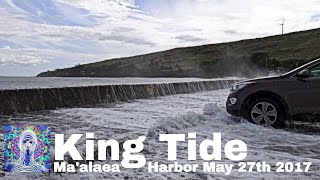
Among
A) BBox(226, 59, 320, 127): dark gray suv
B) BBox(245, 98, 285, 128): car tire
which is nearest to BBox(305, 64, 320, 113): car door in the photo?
BBox(226, 59, 320, 127): dark gray suv

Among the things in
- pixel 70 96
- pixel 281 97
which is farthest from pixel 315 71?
pixel 70 96

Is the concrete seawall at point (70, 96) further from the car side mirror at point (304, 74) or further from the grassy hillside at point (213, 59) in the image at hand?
the grassy hillside at point (213, 59)

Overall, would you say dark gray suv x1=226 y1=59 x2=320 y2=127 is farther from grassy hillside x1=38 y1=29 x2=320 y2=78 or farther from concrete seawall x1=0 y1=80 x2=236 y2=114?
grassy hillside x1=38 y1=29 x2=320 y2=78

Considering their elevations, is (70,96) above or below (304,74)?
below

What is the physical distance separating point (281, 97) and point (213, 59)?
107381mm

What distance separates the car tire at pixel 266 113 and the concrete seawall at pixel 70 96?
20.3 ft

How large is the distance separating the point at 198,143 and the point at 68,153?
201cm

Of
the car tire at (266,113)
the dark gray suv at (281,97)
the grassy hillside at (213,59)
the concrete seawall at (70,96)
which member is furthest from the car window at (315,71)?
the grassy hillside at (213,59)

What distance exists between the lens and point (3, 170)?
4070mm

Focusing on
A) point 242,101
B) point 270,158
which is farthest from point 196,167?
point 242,101

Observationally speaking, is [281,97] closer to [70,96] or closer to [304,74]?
[304,74]

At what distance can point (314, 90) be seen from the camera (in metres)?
7.88

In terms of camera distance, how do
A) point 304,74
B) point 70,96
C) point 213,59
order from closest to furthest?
point 304,74
point 70,96
point 213,59

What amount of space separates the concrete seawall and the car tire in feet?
20.3
